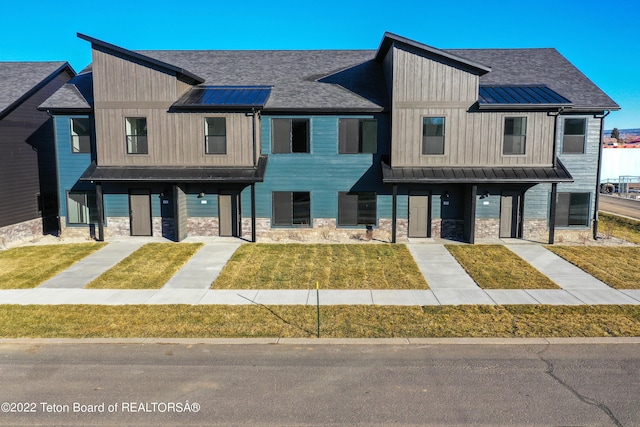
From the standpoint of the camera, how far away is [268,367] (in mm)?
10109

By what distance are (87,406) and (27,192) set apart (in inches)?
743

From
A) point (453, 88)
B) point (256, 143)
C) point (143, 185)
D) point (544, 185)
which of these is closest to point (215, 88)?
point (256, 143)

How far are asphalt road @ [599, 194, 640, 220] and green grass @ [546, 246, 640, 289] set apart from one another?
11.5 metres

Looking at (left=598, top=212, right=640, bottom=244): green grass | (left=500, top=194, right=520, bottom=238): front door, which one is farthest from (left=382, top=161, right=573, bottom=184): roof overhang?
(left=598, top=212, right=640, bottom=244): green grass

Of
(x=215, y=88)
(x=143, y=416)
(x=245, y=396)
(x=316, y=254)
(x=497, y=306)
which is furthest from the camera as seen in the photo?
(x=215, y=88)

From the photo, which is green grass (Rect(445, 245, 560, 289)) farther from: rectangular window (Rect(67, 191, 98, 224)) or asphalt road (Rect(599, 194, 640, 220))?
rectangular window (Rect(67, 191, 98, 224))

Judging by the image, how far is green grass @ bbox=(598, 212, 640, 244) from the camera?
77.7 ft

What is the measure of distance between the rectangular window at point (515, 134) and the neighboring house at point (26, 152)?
22.7 metres

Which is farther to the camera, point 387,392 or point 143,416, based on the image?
point 387,392

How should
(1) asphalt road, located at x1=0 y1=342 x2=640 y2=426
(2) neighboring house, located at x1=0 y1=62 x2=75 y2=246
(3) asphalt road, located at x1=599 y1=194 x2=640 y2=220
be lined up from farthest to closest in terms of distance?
(3) asphalt road, located at x1=599 y1=194 x2=640 y2=220 → (2) neighboring house, located at x1=0 y1=62 x2=75 y2=246 → (1) asphalt road, located at x1=0 y1=342 x2=640 y2=426

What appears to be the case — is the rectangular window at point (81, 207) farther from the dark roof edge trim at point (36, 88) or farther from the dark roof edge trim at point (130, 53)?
the dark roof edge trim at point (130, 53)

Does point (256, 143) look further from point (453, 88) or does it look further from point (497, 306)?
point (497, 306)

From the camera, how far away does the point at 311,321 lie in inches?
496

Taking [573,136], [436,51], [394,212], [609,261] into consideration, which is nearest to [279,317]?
[394,212]
